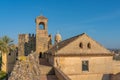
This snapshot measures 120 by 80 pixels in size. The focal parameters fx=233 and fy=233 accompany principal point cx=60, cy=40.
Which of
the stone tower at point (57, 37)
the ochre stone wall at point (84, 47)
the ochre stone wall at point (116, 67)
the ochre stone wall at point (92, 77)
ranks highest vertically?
the stone tower at point (57, 37)

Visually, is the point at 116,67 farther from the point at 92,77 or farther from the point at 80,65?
the point at 80,65

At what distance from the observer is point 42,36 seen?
3981 centimetres

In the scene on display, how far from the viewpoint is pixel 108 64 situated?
2938 cm

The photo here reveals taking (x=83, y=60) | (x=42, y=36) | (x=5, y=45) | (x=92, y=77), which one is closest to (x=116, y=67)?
(x=92, y=77)

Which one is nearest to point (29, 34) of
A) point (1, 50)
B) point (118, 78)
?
point (1, 50)

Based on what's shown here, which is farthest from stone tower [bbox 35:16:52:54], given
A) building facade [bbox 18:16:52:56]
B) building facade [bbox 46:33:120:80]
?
building facade [bbox 46:33:120:80]

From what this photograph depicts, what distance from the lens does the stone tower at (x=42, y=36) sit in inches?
1556

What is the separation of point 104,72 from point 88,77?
7.40ft

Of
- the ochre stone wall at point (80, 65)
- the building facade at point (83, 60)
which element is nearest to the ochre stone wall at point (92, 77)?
the building facade at point (83, 60)

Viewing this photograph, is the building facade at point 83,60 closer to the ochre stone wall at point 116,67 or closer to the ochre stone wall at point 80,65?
the ochre stone wall at point 80,65

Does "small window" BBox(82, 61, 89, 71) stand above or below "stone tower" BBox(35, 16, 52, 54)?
below

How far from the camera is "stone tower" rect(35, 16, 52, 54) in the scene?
39.5 metres

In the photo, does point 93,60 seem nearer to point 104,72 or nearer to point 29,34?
point 104,72

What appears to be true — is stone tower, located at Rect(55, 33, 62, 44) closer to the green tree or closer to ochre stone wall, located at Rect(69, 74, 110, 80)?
the green tree
